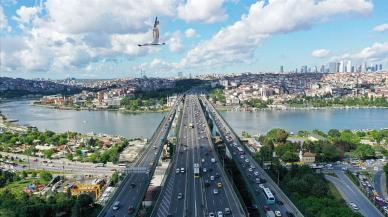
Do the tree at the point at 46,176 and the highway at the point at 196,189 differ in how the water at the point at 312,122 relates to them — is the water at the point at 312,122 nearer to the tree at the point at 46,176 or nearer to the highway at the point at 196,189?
the highway at the point at 196,189

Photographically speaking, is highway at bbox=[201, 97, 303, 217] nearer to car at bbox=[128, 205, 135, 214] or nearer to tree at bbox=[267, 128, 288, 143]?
car at bbox=[128, 205, 135, 214]

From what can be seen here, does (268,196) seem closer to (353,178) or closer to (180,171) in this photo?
(180,171)

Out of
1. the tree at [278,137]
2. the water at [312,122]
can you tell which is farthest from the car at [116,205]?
the water at [312,122]

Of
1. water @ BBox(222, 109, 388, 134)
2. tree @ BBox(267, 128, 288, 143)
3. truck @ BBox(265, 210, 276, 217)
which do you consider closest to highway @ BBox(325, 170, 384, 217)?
truck @ BBox(265, 210, 276, 217)

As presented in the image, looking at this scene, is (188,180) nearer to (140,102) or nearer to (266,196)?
(266,196)

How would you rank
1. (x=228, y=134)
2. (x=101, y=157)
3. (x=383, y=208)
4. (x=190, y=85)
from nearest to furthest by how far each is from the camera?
1. (x=383, y=208)
2. (x=101, y=157)
3. (x=228, y=134)
4. (x=190, y=85)

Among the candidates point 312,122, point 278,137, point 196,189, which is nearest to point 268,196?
point 196,189

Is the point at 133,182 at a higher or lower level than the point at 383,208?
higher

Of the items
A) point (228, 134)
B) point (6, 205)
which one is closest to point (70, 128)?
point (228, 134)
